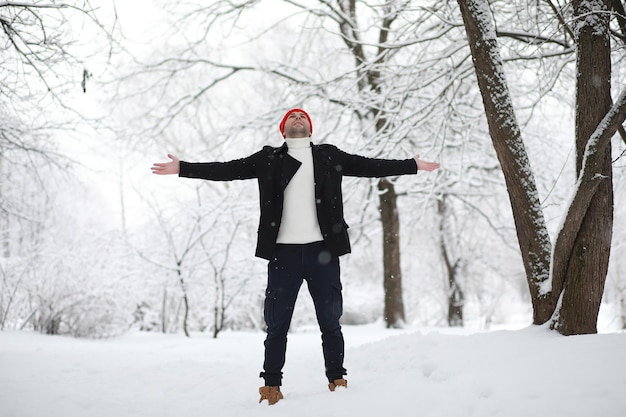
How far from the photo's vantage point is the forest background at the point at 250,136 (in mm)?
4457

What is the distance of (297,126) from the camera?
9.48 feet

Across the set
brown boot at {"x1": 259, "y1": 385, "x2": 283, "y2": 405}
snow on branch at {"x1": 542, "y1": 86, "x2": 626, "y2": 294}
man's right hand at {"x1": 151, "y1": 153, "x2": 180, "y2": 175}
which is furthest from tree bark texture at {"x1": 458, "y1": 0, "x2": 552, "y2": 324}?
man's right hand at {"x1": 151, "y1": 153, "x2": 180, "y2": 175}

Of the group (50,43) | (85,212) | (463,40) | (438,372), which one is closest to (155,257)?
(50,43)

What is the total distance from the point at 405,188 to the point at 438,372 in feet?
24.7

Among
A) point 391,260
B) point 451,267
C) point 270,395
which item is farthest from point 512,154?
point 451,267

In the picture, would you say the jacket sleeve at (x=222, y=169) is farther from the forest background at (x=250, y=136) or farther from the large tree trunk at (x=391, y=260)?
the large tree trunk at (x=391, y=260)

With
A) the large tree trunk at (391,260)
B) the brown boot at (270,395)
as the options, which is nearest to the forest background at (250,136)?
the large tree trunk at (391,260)

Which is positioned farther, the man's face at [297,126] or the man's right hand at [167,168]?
the man's face at [297,126]

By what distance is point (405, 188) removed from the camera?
9883 mm

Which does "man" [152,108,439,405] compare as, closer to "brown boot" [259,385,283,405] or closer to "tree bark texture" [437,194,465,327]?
"brown boot" [259,385,283,405]

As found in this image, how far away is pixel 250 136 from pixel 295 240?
6.20 m

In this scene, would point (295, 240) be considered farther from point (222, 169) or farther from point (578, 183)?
point (578, 183)

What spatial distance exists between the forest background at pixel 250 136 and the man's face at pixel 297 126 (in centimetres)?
151

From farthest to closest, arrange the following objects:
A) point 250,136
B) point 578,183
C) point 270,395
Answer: point 250,136 → point 578,183 → point 270,395
